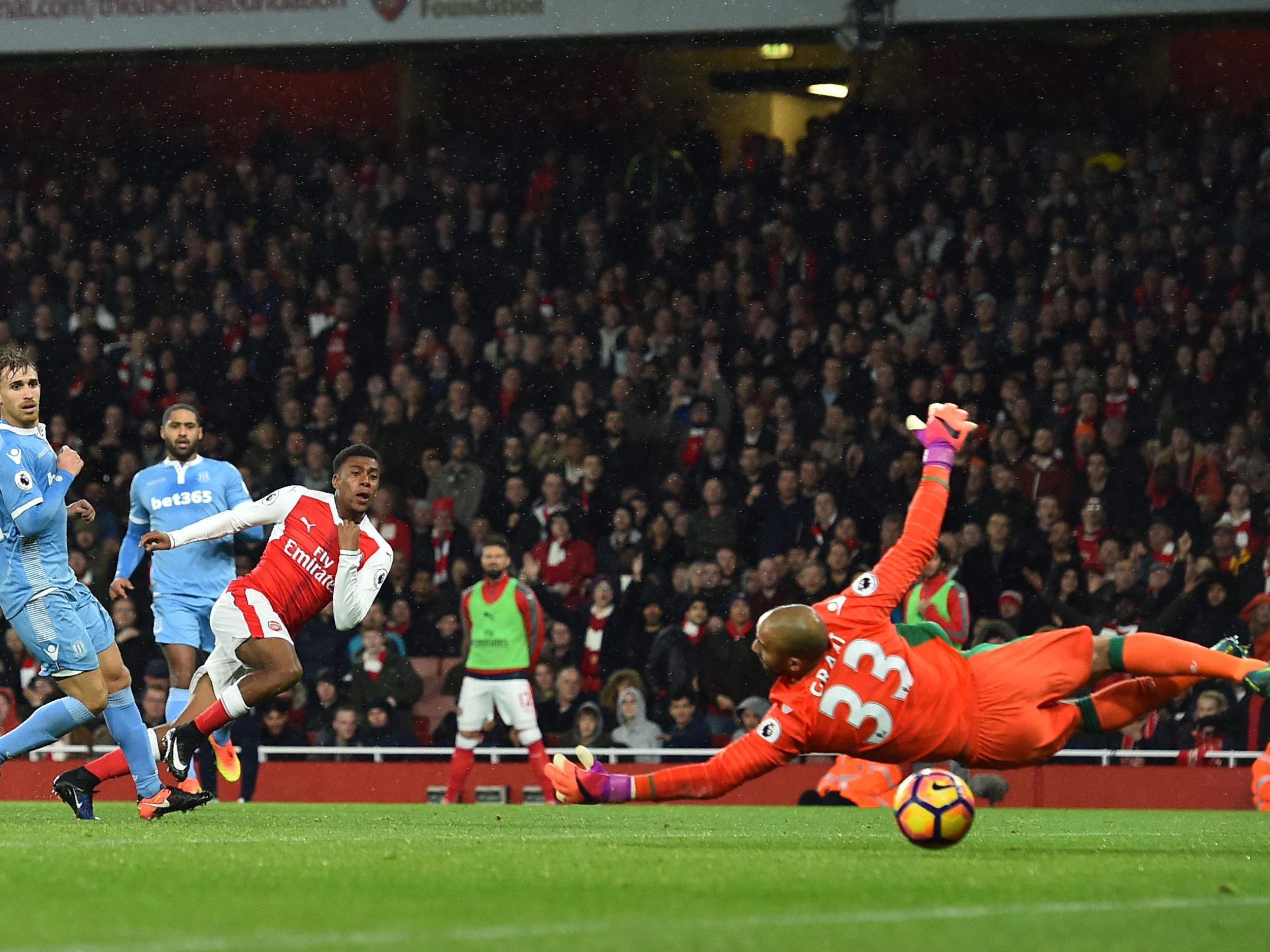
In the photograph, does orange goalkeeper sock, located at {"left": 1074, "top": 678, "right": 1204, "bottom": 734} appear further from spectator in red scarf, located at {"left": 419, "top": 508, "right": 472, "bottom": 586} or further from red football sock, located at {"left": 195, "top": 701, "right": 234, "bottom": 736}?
spectator in red scarf, located at {"left": 419, "top": 508, "right": 472, "bottom": 586}

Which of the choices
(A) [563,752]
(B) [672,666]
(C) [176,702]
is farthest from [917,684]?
(B) [672,666]

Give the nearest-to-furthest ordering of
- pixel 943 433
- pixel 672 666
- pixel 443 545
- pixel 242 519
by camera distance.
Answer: pixel 943 433 → pixel 242 519 → pixel 672 666 → pixel 443 545

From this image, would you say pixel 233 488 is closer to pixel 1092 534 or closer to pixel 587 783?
pixel 587 783

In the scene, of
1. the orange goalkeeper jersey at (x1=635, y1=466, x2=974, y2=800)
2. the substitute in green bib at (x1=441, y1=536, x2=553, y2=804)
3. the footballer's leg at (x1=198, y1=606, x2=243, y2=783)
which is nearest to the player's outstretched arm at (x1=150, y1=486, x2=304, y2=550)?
the footballer's leg at (x1=198, y1=606, x2=243, y2=783)

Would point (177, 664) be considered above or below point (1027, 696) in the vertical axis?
below

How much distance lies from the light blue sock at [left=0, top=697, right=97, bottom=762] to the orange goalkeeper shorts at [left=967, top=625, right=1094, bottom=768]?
14.8ft

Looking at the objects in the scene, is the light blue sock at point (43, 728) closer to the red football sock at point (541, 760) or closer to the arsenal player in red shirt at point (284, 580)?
the arsenal player in red shirt at point (284, 580)

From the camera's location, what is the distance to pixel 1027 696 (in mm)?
7484

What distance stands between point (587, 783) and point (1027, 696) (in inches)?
70.8

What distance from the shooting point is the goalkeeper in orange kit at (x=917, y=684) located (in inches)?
278

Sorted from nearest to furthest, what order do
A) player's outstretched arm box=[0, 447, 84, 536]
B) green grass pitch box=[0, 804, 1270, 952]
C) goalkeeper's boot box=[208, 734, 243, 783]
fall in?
green grass pitch box=[0, 804, 1270, 952] < player's outstretched arm box=[0, 447, 84, 536] < goalkeeper's boot box=[208, 734, 243, 783]

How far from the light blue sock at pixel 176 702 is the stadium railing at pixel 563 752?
2218 millimetres

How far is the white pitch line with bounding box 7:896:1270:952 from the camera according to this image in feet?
14.6

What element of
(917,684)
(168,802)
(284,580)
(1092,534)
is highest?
(1092,534)
